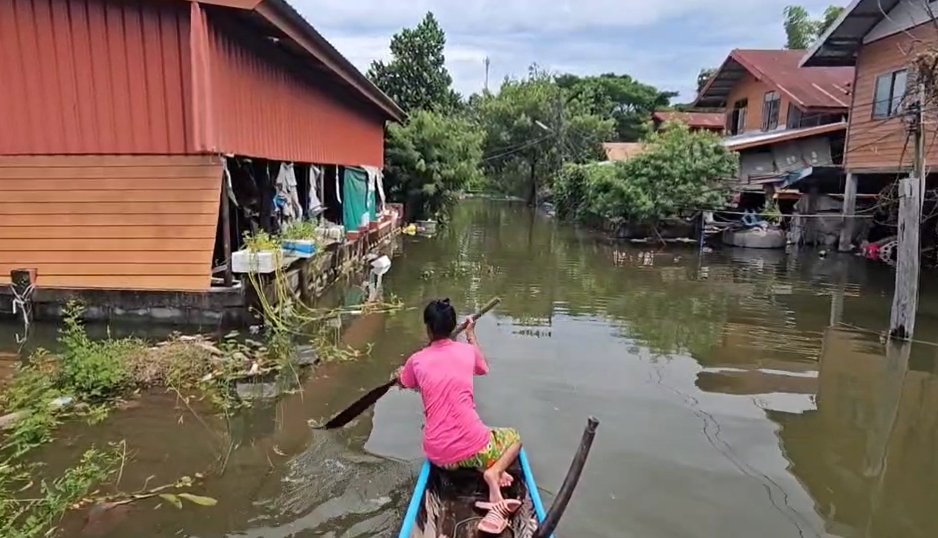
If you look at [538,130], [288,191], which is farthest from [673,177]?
[538,130]

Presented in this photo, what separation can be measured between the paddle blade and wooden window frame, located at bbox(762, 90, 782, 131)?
75.7ft

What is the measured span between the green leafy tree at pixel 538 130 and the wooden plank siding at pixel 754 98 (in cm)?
966

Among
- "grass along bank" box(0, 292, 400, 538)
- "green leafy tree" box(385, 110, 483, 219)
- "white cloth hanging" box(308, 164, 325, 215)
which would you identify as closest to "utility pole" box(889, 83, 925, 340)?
"grass along bank" box(0, 292, 400, 538)

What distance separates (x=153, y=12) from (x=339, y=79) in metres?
5.30

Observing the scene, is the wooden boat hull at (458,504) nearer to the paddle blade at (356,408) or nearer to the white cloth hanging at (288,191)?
the paddle blade at (356,408)

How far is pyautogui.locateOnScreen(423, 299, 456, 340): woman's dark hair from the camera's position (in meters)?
3.87

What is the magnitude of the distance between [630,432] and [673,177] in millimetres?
14739

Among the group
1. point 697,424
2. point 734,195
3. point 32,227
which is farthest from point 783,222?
point 32,227

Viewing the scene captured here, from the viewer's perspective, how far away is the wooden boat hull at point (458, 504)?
354 cm

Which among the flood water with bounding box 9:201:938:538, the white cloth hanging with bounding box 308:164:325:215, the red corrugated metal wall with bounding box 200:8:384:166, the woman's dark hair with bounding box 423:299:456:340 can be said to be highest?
the red corrugated metal wall with bounding box 200:8:384:166

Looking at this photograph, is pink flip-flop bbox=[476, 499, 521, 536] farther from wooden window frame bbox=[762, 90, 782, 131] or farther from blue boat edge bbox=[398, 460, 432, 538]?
wooden window frame bbox=[762, 90, 782, 131]

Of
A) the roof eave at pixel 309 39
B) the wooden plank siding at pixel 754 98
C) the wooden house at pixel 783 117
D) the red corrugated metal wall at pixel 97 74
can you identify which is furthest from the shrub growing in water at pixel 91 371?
the wooden plank siding at pixel 754 98

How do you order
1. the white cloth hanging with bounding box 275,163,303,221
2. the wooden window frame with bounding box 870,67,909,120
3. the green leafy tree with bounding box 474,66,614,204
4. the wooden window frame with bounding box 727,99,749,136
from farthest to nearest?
the green leafy tree with bounding box 474,66,614,204
the wooden window frame with bounding box 727,99,749,136
the wooden window frame with bounding box 870,67,909,120
the white cloth hanging with bounding box 275,163,303,221

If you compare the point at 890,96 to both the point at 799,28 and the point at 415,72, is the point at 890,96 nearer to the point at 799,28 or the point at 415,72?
the point at 415,72
